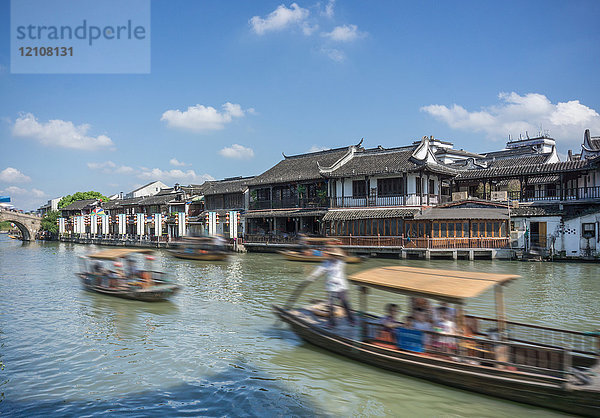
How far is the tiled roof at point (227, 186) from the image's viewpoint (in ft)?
141

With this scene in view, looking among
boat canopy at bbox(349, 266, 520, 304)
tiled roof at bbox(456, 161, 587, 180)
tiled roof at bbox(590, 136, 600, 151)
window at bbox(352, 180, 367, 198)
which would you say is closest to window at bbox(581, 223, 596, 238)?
tiled roof at bbox(456, 161, 587, 180)

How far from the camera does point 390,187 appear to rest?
30.8 m

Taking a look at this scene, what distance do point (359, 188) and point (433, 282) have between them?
24175 millimetres

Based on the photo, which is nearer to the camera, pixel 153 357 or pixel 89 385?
pixel 89 385

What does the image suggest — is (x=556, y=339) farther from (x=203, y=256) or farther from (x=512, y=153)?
(x=512, y=153)

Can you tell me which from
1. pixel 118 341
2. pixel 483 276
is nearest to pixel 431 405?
pixel 483 276

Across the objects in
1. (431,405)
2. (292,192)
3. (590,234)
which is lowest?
(431,405)

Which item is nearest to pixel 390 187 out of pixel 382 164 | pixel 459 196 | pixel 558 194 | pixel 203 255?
pixel 382 164

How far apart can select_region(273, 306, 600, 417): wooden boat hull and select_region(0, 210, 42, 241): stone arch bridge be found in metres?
67.8

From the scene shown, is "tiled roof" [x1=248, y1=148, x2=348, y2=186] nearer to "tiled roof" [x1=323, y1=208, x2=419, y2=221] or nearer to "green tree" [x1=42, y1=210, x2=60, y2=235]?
"tiled roof" [x1=323, y1=208, x2=419, y2=221]

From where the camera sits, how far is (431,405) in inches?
284

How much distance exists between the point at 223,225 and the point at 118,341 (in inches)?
1272

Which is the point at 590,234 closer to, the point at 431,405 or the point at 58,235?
the point at 431,405

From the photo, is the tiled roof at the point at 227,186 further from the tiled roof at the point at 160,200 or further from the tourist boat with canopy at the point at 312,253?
the tourist boat with canopy at the point at 312,253
